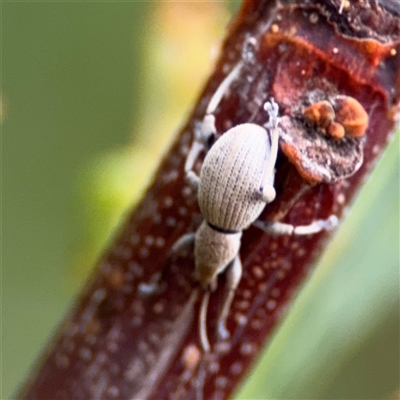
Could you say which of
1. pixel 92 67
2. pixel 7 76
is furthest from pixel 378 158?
pixel 92 67

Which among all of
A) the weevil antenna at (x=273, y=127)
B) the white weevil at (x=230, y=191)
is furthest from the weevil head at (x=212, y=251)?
the weevil antenna at (x=273, y=127)

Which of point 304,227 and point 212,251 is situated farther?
point 212,251

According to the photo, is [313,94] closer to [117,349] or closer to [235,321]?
[235,321]

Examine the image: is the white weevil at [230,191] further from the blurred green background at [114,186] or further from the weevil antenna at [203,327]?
the blurred green background at [114,186]

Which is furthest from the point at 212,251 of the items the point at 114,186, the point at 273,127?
the point at 114,186

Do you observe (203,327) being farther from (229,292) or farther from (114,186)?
(114,186)

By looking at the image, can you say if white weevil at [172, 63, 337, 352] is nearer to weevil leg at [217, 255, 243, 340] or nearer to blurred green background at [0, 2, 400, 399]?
weevil leg at [217, 255, 243, 340]

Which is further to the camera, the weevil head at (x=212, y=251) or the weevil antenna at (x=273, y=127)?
the weevil head at (x=212, y=251)

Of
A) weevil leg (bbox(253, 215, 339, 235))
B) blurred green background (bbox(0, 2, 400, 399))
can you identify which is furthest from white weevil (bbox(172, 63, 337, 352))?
blurred green background (bbox(0, 2, 400, 399))

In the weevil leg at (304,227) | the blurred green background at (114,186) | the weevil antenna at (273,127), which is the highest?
the weevil antenna at (273,127)
